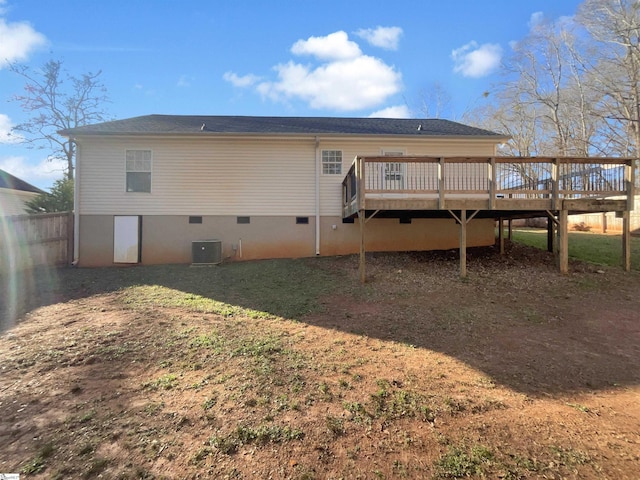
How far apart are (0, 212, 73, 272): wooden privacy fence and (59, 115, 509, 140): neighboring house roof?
283 cm

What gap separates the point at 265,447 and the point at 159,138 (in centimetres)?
1065

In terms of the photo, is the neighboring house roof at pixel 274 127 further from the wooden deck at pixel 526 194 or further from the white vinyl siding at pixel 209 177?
the wooden deck at pixel 526 194

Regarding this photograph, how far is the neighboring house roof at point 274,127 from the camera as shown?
34.8ft

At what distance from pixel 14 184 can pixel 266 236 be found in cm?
2053

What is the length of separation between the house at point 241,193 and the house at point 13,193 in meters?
12.1

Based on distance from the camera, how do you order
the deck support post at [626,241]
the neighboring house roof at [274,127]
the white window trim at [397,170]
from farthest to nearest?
the white window trim at [397,170], the neighboring house roof at [274,127], the deck support post at [626,241]

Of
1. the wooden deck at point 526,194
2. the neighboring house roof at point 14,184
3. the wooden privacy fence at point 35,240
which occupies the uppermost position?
the neighboring house roof at point 14,184

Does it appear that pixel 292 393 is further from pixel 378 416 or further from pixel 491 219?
pixel 491 219

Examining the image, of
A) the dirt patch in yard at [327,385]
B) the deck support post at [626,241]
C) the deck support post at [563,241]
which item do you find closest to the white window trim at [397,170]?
the deck support post at [563,241]

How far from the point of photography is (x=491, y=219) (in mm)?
10914

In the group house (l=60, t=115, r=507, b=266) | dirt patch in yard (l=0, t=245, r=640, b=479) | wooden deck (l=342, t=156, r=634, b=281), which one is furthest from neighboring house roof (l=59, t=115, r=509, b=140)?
dirt patch in yard (l=0, t=245, r=640, b=479)

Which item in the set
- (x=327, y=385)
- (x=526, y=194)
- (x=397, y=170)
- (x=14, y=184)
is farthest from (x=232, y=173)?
(x=14, y=184)

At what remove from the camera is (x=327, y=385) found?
11.0 ft

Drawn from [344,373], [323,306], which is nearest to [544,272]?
[323,306]
